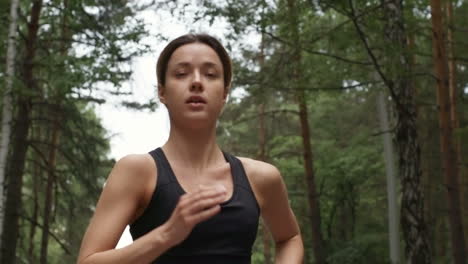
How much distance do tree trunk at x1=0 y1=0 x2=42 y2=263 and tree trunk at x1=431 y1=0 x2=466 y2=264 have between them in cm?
789

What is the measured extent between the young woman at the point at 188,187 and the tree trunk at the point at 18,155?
37.8 ft

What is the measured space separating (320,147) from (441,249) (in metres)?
5.46

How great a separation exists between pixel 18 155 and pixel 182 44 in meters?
12.1

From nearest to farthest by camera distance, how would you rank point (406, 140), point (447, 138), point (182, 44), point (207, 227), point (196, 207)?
1. point (196, 207)
2. point (207, 227)
3. point (182, 44)
4. point (406, 140)
5. point (447, 138)

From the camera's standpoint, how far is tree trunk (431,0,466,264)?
13.3 metres

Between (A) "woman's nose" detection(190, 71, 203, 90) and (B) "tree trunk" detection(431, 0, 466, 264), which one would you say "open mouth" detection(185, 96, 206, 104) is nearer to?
(A) "woman's nose" detection(190, 71, 203, 90)

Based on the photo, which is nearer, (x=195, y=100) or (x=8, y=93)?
(x=195, y=100)

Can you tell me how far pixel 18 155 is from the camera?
529 inches

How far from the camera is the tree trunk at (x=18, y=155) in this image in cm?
1311

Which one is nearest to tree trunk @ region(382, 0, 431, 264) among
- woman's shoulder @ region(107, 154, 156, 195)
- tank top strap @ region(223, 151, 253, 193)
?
tank top strap @ region(223, 151, 253, 193)

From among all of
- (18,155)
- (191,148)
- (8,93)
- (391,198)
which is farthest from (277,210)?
(391,198)

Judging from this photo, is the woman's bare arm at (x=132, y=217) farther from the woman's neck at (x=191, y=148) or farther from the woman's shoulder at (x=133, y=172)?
the woman's neck at (x=191, y=148)

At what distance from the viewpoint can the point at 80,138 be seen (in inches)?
580

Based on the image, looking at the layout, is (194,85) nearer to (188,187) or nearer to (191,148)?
(191,148)
